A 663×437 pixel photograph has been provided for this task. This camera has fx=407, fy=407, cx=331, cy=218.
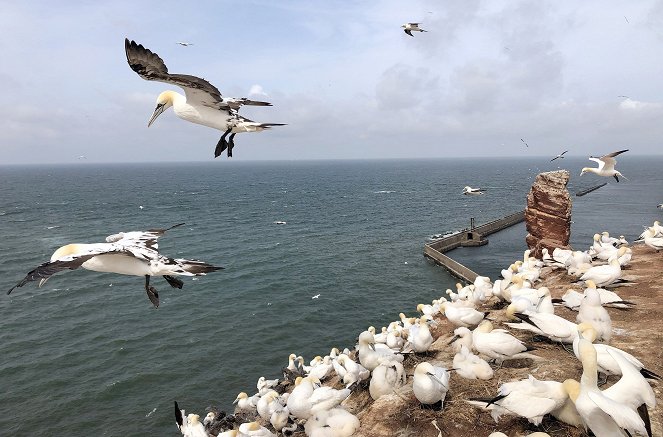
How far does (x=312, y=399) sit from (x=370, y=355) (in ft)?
5.82

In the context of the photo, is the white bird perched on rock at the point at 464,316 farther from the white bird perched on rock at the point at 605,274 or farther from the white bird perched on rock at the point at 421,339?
the white bird perched on rock at the point at 605,274

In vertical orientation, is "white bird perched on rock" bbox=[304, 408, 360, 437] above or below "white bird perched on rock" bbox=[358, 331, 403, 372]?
below

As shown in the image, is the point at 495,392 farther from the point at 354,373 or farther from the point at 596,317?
the point at 354,373

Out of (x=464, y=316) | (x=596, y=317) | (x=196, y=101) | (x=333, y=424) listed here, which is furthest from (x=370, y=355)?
(x=196, y=101)

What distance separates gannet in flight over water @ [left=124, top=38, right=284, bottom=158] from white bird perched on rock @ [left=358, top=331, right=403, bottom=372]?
6130mm

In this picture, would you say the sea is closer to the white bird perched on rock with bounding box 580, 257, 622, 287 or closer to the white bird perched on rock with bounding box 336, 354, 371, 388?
the white bird perched on rock with bounding box 336, 354, 371, 388

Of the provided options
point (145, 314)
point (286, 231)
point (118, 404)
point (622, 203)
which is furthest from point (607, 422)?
point (622, 203)

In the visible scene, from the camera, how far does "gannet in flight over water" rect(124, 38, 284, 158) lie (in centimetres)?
447

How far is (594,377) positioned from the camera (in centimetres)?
518

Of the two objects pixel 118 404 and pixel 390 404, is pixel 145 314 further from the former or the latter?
pixel 390 404

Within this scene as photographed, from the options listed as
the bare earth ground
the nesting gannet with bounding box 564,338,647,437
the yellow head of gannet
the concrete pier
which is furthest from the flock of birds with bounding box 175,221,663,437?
the concrete pier

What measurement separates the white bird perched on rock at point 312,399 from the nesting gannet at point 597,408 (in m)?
4.05

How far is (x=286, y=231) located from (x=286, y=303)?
91.6 feet

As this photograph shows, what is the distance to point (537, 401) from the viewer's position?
18.1 ft
